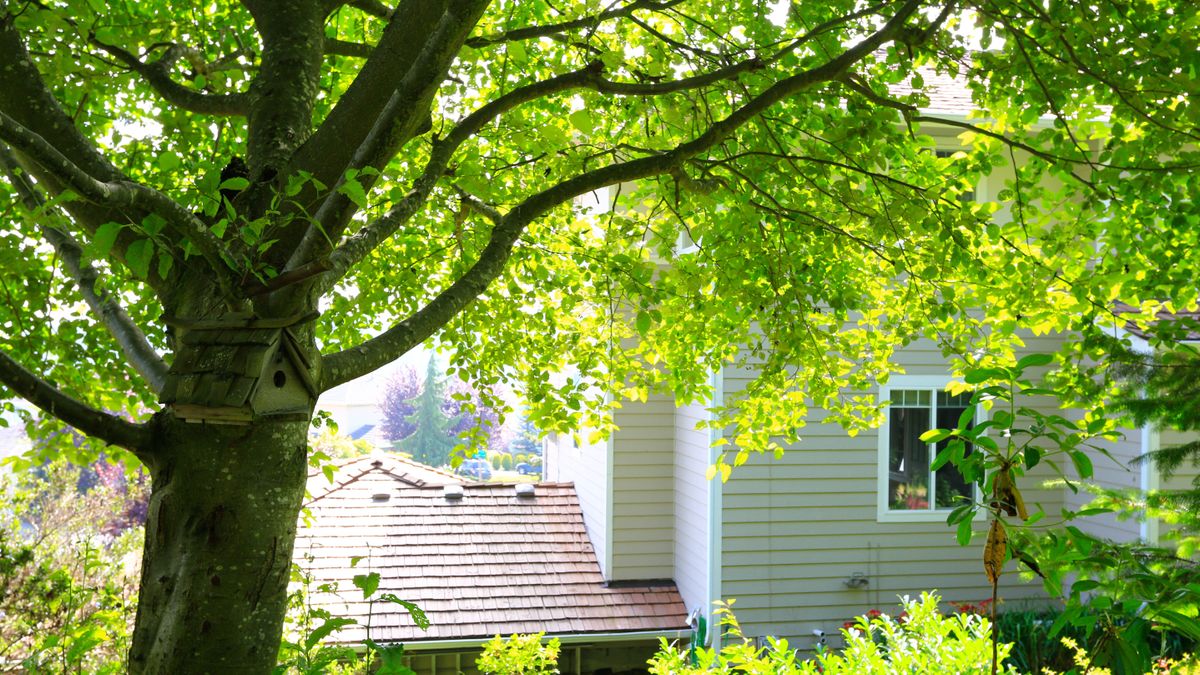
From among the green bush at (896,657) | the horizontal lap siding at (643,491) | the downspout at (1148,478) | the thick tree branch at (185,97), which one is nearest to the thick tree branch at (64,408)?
the thick tree branch at (185,97)

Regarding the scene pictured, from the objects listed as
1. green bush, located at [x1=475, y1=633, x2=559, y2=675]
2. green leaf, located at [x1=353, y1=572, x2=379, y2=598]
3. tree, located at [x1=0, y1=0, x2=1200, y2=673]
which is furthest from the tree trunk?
green bush, located at [x1=475, y1=633, x2=559, y2=675]

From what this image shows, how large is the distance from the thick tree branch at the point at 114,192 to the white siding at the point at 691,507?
7.84 metres

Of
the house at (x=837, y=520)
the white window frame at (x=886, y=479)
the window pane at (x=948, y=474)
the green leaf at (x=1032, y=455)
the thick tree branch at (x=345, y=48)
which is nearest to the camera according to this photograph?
the green leaf at (x=1032, y=455)

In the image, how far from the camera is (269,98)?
2857 mm

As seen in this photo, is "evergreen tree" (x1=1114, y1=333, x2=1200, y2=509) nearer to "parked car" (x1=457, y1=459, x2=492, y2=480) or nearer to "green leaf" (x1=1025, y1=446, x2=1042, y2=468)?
"green leaf" (x1=1025, y1=446, x2=1042, y2=468)

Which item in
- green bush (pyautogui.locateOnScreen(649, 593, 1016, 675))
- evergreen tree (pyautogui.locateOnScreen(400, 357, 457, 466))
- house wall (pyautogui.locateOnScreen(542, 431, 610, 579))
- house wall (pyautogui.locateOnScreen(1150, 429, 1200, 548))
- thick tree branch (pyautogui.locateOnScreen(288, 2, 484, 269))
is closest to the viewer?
thick tree branch (pyautogui.locateOnScreen(288, 2, 484, 269))

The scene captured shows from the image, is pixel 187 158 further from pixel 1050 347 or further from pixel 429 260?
pixel 1050 347

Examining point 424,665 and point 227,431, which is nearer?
point 227,431

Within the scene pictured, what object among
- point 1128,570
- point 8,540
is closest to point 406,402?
point 8,540

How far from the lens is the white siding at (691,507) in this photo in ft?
32.4

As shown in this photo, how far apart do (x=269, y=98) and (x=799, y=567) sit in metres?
8.27

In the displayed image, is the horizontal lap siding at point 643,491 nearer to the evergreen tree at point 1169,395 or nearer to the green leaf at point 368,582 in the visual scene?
the evergreen tree at point 1169,395

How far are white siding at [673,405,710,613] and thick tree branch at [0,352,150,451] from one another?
761 centimetres

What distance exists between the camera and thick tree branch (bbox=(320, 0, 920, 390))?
8.97 feet
